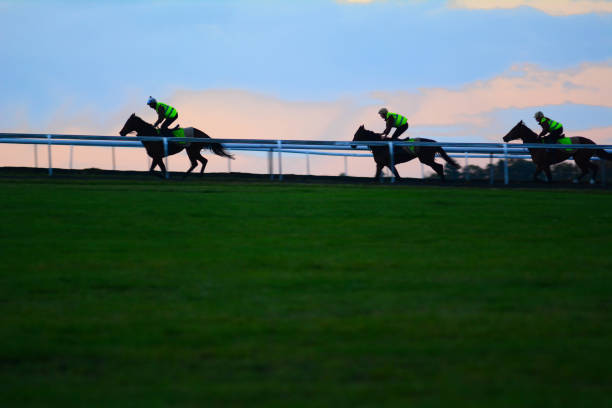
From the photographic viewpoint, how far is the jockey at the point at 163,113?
766 inches

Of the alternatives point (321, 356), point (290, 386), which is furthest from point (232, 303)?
point (290, 386)

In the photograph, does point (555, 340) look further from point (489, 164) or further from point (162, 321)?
point (489, 164)

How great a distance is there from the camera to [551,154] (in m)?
21.1

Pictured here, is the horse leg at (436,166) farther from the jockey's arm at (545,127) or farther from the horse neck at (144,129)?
the horse neck at (144,129)

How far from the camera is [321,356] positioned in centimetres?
507

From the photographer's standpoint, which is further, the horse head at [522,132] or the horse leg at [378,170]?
the horse head at [522,132]

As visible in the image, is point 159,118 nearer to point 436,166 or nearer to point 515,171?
point 436,166

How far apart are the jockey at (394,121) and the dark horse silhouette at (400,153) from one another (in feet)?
1.22

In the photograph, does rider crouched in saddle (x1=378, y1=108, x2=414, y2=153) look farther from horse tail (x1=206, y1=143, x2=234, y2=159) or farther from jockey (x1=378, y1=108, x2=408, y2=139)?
horse tail (x1=206, y1=143, x2=234, y2=159)

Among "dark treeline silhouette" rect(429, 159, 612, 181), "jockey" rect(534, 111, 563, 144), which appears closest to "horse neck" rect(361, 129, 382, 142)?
"dark treeline silhouette" rect(429, 159, 612, 181)

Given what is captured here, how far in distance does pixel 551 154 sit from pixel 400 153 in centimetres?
401

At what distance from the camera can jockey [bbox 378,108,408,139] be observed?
65.4 ft

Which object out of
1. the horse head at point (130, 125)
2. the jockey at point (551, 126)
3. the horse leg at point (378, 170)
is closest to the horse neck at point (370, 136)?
the horse leg at point (378, 170)

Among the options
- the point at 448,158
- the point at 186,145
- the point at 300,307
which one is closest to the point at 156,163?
the point at 186,145
